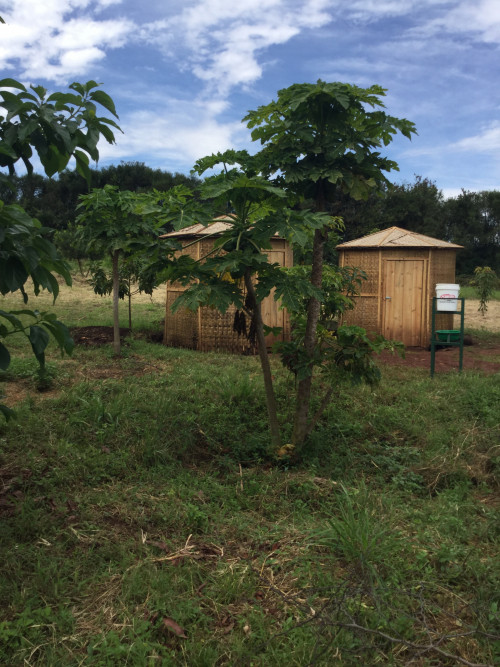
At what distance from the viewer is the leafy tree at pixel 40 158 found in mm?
2025

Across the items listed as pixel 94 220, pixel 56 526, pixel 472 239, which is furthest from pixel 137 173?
pixel 56 526

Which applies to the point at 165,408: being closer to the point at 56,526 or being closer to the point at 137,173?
the point at 56,526

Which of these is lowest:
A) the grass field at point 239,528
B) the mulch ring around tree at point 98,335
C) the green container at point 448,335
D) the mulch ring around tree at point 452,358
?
the grass field at point 239,528

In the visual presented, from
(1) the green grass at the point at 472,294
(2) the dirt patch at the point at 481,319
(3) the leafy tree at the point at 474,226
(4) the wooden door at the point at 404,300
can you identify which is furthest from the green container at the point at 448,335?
(3) the leafy tree at the point at 474,226

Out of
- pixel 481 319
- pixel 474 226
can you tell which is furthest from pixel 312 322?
pixel 474 226

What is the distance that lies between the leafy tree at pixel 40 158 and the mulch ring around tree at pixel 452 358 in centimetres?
680

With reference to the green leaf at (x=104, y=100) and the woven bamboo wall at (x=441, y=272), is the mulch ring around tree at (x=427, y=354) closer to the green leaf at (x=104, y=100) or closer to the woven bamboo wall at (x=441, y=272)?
the woven bamboo wall at (x=441, y=272)

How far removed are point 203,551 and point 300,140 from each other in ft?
10.1

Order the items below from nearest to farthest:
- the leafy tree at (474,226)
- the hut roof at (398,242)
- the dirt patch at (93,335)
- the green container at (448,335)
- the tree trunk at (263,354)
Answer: the tree trunk at (263,354) < the green container at (448,335) < the dirt patch at (93,335) < the hut roof at (398,242) < the leafy tree at (474,226)

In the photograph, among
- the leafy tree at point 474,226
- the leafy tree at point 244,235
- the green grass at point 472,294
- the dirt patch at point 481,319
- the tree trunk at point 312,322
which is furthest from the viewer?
the leafy tree at point 474,226

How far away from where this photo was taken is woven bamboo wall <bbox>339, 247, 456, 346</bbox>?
36.3 feet

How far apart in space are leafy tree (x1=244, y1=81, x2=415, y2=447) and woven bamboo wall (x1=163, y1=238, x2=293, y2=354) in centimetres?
487

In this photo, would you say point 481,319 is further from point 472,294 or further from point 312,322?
point 312,322

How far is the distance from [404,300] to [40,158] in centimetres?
985
